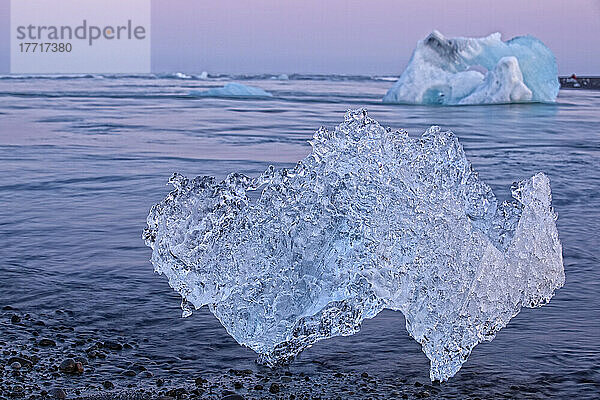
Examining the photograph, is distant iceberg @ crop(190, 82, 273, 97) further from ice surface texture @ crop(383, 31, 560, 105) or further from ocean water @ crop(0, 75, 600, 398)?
ocean water @ crop(0, 75, 600, 398)

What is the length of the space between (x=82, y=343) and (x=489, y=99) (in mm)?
23610

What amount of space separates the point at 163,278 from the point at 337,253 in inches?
62.8

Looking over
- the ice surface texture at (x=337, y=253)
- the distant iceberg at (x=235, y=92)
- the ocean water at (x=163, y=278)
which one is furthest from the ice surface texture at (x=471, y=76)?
the ice surface texture at (x=337, y=253)

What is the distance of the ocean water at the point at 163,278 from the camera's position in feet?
9.89

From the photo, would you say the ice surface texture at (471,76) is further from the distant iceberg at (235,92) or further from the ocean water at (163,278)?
the ocean water at (163,278)

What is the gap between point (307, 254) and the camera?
9.73 feet

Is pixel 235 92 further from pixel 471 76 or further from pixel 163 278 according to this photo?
pixel 163 278

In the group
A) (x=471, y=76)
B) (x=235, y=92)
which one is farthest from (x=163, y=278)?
(x=235, y=92)

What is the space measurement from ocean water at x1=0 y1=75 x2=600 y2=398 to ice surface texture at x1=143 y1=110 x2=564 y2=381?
22cm

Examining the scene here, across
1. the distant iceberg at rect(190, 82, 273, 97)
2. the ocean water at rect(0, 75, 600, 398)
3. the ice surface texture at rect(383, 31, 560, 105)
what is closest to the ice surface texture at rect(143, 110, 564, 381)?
the ocean water at rect(0, 75, 600, 398)

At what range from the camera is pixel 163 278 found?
13.8ft

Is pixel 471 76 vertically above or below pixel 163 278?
above

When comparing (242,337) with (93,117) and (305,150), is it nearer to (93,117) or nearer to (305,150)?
(305,150)

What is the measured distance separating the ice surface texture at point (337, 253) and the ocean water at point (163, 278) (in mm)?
216
